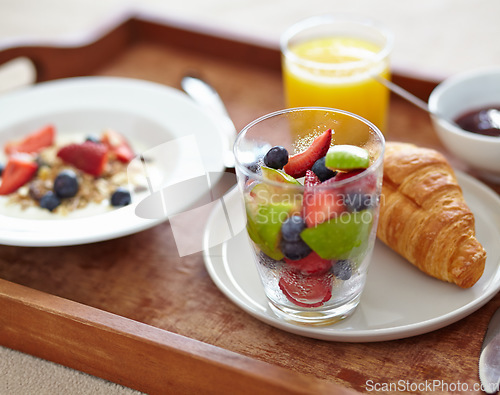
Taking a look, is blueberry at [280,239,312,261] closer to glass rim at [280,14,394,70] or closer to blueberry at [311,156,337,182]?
blueberry at [311,156,337,182]

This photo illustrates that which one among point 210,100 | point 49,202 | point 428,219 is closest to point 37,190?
point 49,202

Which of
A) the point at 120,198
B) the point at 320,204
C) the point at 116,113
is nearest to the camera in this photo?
the point at 320,204

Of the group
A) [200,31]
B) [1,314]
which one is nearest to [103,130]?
[200,31]

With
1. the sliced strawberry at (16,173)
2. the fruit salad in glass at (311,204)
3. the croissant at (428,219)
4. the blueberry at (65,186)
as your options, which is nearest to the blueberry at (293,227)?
the fruit salad in glass at (311,204)

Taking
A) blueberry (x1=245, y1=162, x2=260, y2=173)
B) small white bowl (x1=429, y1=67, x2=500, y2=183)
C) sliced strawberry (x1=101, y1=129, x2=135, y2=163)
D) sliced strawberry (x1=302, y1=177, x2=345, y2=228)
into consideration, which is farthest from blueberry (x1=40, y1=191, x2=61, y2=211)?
small white bowl (x1=429, y1=67, x2=500, y2=183)

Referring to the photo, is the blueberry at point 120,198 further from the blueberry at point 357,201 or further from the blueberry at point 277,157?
the blueberry at point 357,201

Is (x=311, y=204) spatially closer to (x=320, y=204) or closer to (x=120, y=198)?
(x=320, y=204)

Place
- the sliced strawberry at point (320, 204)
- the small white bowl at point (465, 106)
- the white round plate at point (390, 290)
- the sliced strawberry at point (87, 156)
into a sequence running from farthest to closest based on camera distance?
1. the sliced strawberry at point (87, 156)
2. the small white bowl at point (465, 106)
3. the white round plate at point (390, 290)
4. the sliced strawberry at point (320, 204)
